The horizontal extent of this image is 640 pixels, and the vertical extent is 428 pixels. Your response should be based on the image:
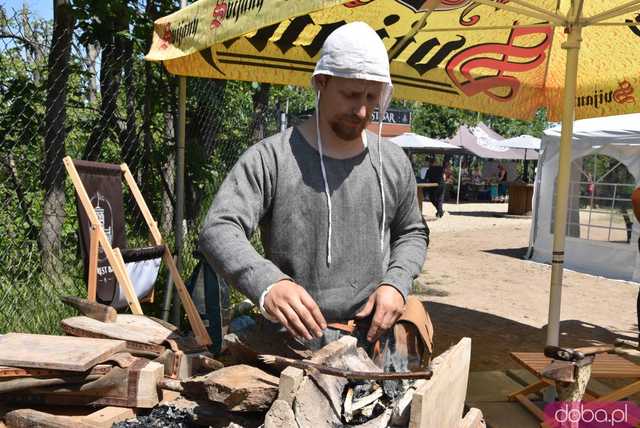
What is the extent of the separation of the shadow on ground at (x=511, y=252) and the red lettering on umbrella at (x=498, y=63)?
795 cm

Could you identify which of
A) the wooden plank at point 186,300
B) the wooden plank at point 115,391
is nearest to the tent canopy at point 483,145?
the wooden plank at point 186,300

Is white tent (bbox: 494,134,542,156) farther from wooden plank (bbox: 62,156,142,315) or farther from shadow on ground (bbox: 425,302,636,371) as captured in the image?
wooden plank (bbox: 62,156,142,315)

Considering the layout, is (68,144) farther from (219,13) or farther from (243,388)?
(243,388)

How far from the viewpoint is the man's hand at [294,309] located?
1.74 m

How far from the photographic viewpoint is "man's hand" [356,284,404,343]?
6.73 ft

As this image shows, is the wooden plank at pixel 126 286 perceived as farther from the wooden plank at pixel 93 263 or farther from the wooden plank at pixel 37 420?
the wooden plank at pixel 37 420

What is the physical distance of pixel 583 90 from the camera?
5156 mm

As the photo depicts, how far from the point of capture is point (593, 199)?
11.0 meters

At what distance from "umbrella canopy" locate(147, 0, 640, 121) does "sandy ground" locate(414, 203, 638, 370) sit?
7.52 ft

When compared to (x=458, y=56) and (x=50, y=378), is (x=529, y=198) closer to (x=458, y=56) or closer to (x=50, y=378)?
(x=458, y=56)

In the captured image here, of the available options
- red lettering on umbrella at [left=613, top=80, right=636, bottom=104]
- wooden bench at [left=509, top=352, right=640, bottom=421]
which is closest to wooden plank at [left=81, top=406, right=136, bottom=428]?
wooden bench at [left=509, top=352, right=640, bottom=421]

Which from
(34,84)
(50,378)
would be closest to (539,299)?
(34,84)

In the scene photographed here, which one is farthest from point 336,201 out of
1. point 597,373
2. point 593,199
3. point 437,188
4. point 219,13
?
point 437,188

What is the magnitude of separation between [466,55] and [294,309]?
398 cm
